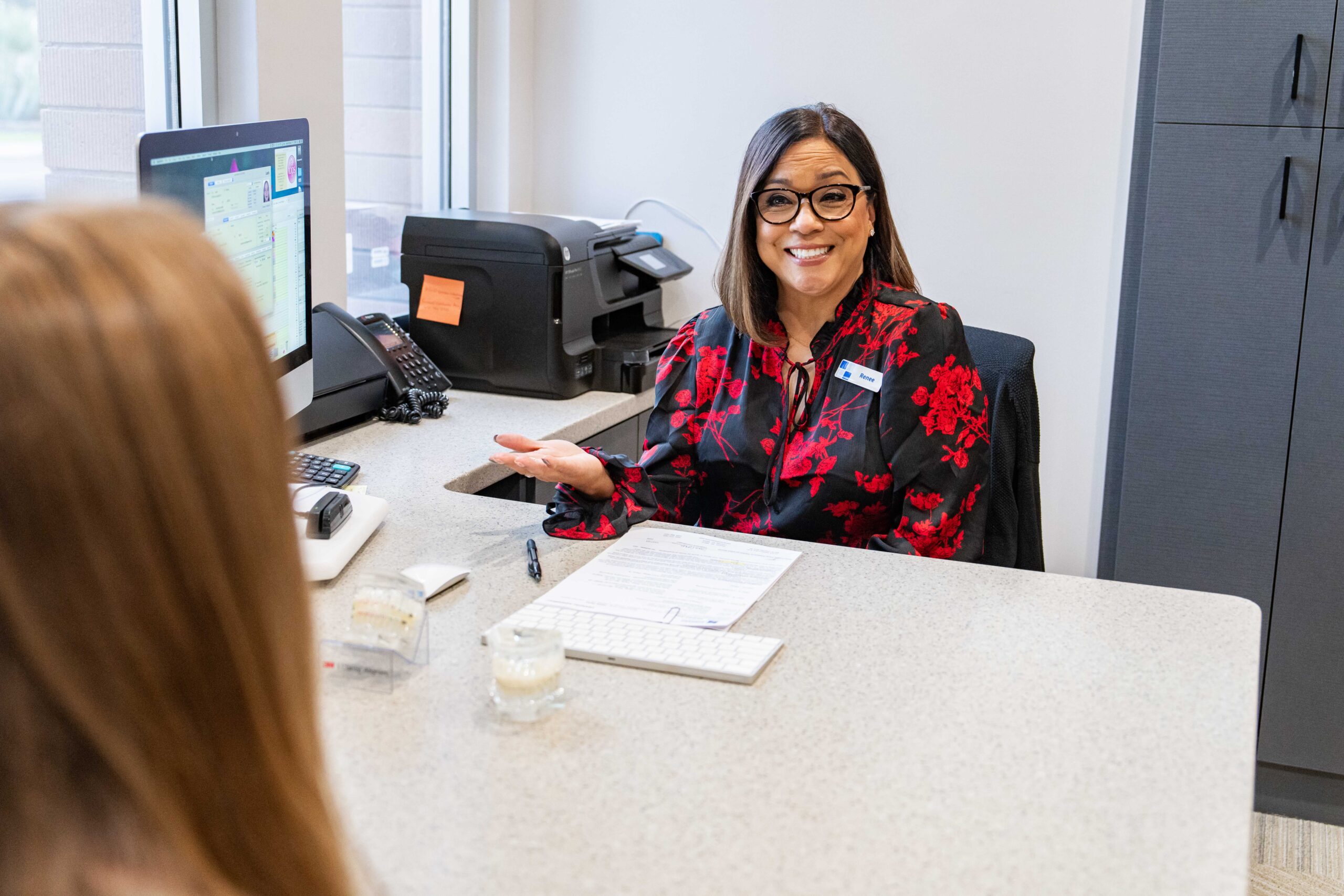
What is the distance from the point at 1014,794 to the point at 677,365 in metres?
1.13

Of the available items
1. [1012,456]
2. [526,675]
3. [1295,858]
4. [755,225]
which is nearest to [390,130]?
[755,225]

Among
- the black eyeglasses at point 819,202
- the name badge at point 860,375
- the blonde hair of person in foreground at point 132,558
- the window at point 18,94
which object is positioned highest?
the window at point 18,94

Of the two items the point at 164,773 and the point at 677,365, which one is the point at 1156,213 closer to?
the point at 677,365

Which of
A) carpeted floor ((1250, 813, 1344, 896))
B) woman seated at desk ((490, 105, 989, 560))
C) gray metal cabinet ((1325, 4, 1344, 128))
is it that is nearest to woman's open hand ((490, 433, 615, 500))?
woman seated at desk ((490, 105, 989, 560))

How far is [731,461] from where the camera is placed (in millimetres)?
1918

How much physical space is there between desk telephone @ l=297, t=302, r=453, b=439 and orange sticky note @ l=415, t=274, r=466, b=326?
14 cm

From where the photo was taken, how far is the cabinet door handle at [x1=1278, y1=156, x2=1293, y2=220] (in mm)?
2334

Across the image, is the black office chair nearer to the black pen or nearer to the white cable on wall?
the black pen

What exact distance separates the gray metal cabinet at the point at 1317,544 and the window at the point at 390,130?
76.1 inches

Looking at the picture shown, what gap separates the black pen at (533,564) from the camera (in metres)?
1.45

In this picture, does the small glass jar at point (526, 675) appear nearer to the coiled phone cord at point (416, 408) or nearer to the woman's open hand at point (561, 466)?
the woman's open hand at point (561, 466)

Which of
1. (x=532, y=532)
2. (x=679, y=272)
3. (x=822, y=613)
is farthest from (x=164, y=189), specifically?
(x=679, y=272)

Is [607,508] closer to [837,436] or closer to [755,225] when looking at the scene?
[837,436]

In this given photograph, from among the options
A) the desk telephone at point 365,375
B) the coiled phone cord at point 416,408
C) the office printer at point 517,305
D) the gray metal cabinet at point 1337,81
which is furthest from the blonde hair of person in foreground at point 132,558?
the gray metal cabinet at point 1337,81
